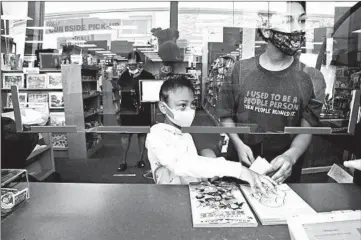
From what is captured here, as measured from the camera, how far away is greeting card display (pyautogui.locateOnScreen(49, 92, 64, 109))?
190 centimetres

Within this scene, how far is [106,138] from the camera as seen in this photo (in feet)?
6.36

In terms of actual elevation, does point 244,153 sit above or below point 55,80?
below

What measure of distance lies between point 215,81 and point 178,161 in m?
0.53

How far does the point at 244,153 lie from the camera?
1947 mm

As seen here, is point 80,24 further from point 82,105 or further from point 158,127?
point 158,127

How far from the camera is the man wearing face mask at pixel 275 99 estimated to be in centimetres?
A: 183

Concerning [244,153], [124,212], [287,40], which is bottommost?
[124,212]

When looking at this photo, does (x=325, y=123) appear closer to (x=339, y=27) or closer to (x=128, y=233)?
(x=339, y=27)

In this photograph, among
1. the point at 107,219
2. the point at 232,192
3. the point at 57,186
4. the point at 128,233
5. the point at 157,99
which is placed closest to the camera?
the point at 128,233

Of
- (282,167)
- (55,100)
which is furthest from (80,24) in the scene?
(282,167)

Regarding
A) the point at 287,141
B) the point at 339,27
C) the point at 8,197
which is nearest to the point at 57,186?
the point at 8,197

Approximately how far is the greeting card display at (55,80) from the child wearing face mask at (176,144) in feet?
1.96

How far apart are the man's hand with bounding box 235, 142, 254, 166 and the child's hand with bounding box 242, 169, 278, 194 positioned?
46cm

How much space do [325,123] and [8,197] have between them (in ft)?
5.30
